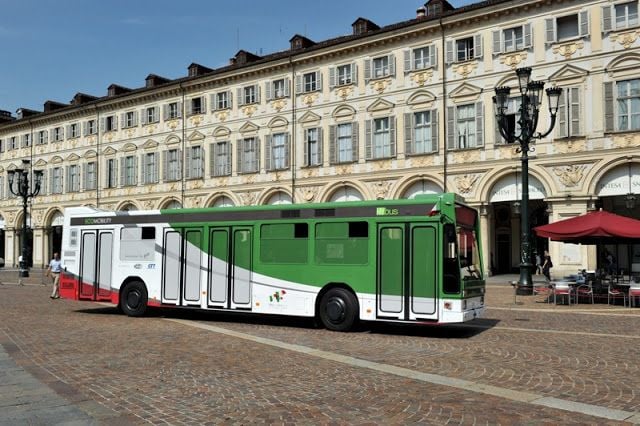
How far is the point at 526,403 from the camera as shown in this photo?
6801mm

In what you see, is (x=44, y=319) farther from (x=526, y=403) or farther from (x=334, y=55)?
(x=334, y=55)

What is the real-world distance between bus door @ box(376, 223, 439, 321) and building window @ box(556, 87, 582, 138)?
19.7 meters

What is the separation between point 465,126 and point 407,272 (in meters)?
21.4

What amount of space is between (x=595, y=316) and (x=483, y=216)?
16.2 meters

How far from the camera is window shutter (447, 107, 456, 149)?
32.3m

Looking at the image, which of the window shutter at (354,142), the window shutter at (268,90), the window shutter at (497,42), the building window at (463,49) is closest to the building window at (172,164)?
the window shutter at (268,90)

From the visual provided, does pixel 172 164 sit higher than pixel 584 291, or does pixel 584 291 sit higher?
pixel 172 164

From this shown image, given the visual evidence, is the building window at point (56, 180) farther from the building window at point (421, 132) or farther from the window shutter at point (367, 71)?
the building window at point (421, 132)

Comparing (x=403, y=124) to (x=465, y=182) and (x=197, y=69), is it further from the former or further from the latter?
(x=197, y=69)

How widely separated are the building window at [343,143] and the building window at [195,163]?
10546 mm

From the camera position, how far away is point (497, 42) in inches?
1230

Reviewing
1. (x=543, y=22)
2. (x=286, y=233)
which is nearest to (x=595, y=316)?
(x=286, y=233)

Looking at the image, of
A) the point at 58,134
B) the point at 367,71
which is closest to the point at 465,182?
the point at 367,71

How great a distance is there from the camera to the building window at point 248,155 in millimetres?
40047
